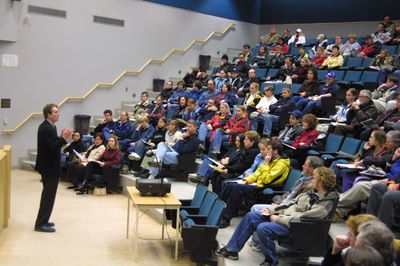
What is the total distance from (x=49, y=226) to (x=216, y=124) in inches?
143

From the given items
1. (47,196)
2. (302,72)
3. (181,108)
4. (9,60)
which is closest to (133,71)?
(181,108)

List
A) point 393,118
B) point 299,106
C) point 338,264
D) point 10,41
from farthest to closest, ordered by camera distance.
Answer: point 10,41
point 299,106
point 393,118
point 338,264

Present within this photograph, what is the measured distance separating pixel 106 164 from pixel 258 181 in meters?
3.42

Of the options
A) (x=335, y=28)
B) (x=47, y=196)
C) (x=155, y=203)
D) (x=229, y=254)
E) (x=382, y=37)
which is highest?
(x=335, y=28)

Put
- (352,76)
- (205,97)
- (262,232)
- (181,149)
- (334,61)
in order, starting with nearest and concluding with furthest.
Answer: (262,232), (181,149), (352,76), (334,61), (205,97)

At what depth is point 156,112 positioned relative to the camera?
10695mm

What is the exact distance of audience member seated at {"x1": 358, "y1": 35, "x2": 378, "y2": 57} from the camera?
10.8m

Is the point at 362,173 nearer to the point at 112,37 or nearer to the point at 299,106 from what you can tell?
the point at 299,106

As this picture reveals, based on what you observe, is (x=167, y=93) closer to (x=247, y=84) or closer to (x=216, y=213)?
(x=247, y=84)

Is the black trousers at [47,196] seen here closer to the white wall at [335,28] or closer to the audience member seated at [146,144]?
the audience member seated at [146,144]

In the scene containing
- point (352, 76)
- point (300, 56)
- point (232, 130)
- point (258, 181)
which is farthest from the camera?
point (300, 56)

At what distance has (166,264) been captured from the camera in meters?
5.21

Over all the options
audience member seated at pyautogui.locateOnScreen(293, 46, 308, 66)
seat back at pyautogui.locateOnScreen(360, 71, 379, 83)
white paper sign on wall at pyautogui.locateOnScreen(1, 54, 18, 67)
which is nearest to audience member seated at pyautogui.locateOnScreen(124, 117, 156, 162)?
white paper sign on wall at pyautogui.locateOnScreen(1, 54, 18, 67)

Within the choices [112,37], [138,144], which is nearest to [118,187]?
[138,144]
